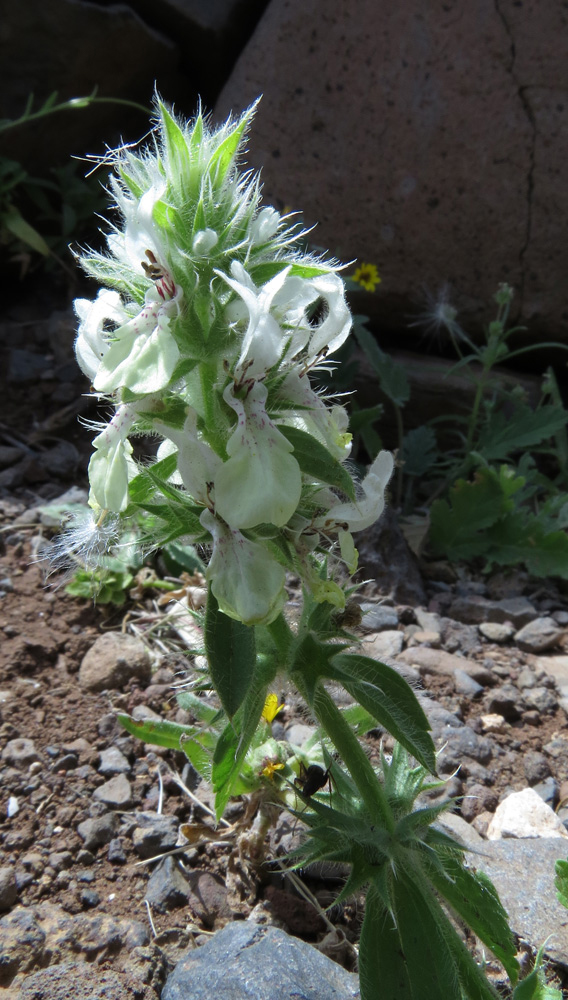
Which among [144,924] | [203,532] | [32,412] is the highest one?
[203,532]

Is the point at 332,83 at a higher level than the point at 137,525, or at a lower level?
higher

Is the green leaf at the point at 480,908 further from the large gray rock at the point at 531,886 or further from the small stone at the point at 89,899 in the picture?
the small stone at the point at 89,899

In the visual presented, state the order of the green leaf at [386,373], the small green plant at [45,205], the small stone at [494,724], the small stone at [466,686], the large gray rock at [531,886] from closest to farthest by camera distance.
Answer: the large gray rock at [531,886] < the small stone at [494,724] < the small stone at [466,686] < the green leaf at [386,373] < the small green plant at [45,205]

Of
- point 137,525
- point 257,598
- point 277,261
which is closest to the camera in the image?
point 257,598

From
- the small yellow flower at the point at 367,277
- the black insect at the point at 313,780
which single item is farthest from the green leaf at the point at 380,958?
the small yellow flower at the point at 367,277

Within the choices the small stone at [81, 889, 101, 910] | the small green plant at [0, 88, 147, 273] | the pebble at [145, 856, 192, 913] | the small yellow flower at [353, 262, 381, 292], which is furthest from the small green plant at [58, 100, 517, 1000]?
the small green plant at [0, 88, 147, 273]

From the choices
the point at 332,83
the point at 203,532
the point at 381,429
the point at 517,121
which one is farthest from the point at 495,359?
the point at 203,532

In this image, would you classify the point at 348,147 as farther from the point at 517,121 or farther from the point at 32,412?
the point at 32,412
